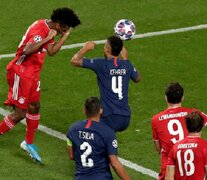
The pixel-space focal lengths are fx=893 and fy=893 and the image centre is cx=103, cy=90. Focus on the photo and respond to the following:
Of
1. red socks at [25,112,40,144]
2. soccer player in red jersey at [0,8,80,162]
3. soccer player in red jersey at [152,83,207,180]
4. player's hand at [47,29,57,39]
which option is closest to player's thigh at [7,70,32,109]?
soccer player in red jersey at [0,8,80,162]

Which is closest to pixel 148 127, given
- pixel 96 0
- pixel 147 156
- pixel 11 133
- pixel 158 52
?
pixel 147 156

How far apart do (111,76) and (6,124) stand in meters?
2.29

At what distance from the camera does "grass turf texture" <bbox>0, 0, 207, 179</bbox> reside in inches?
559

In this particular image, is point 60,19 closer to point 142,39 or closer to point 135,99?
point 135,99

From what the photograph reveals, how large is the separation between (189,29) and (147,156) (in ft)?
23.0

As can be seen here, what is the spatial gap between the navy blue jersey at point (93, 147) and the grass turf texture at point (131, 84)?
8.41 feet

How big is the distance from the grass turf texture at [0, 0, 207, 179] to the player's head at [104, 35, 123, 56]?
6.18 feet

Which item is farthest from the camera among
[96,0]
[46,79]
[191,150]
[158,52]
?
[96,0]

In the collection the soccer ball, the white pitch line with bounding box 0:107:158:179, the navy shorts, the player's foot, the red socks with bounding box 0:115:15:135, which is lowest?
the white pitch line with bounding box 0:107:158:179

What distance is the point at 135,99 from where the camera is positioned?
1673cm

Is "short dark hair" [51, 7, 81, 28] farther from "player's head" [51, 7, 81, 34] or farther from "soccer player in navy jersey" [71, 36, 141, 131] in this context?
"soccer player in navy jersey" [71, 36, 141, 131]

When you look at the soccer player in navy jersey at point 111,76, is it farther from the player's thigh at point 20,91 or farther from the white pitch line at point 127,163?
the player's thigh at point 20,91

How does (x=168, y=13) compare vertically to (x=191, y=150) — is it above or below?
below

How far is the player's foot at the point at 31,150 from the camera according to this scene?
13.8 m
